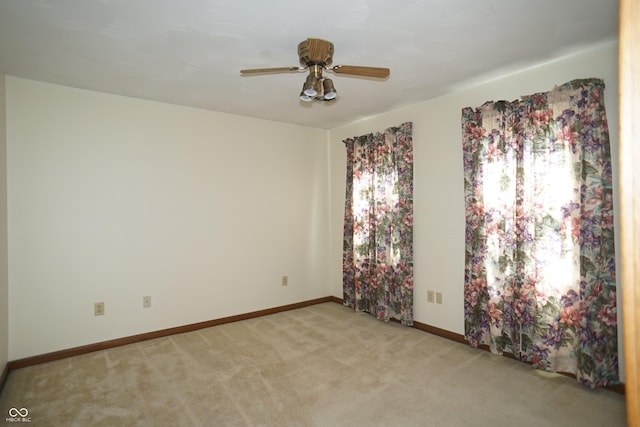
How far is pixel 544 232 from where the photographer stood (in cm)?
256

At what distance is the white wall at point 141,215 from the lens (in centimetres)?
287

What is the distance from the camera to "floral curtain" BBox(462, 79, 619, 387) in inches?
91.0

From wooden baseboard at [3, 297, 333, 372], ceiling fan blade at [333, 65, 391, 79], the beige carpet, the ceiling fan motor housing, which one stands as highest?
the ceiling fan motor housing

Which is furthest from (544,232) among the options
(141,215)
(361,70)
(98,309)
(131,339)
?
(98,309)

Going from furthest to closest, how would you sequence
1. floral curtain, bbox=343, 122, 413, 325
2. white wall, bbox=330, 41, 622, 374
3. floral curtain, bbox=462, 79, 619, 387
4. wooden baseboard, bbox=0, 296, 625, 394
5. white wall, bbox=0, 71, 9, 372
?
floral curtain, bbox=343, 122, 413, 325 → white wall, bbox=330, 41, 622, 374 → wooden baseboard, bbox=0, 296, 625, 394 → white wall, bbox=0, 71, 9, 372 → floral curtain, bbox=462, 79, 619, 387

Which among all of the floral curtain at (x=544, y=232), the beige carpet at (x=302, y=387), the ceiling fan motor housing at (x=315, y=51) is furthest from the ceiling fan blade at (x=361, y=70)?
the beige carpet at (x=302, y=387)

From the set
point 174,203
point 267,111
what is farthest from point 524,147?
point 174,203

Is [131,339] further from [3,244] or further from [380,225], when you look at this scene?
[380,225]

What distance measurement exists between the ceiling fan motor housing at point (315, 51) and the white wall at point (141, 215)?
80.7 inches

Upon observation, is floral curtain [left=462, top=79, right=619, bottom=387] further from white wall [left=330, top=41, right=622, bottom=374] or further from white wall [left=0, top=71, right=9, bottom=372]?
white wall [left=0, top=71, right=9, bottom=372]

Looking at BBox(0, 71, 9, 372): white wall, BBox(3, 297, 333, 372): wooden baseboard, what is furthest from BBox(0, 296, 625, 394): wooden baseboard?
BBox(0, 71, 9, 372): white wall

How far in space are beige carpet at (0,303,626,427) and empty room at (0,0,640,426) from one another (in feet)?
0.07

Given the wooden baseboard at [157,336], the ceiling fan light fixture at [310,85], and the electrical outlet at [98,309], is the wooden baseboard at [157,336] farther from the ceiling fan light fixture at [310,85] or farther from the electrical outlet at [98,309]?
the ceiling fan light fixture at [310,85]

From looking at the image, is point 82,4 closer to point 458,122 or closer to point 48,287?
point 48,287
